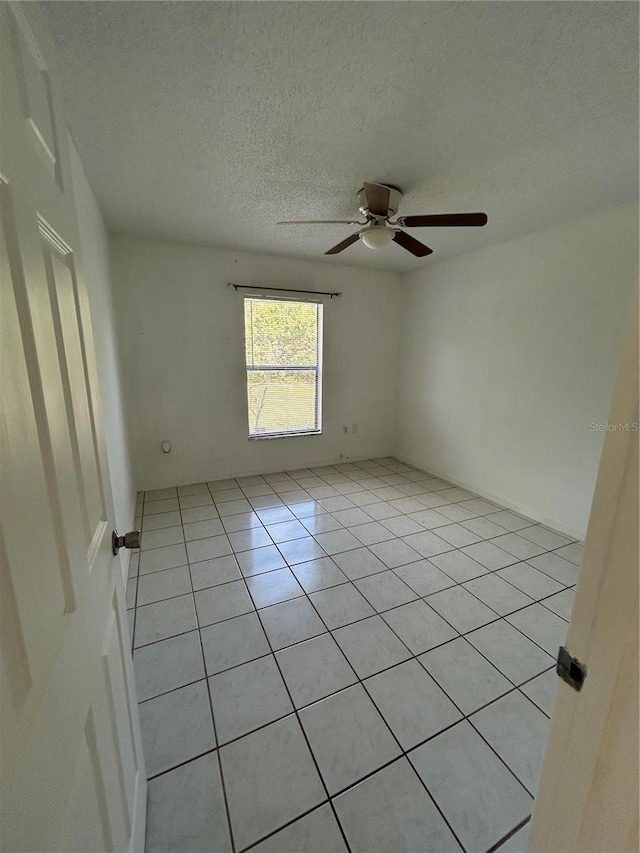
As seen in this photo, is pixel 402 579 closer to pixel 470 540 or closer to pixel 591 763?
pixel 470 540

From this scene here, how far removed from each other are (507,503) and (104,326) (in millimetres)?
3680

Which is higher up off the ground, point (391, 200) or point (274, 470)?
point (391, 200)

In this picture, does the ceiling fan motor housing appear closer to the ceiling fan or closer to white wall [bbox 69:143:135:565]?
the ceiling fan

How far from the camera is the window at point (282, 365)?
12.0 ft

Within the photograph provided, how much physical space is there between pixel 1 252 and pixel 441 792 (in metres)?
1.79

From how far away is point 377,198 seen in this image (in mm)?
1911

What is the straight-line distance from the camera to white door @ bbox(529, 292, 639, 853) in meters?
0.48

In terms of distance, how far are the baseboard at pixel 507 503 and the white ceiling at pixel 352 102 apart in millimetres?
2365

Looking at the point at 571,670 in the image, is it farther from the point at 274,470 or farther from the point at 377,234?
the point at 274,470

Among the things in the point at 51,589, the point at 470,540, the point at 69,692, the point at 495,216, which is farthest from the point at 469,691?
the point at 495,216

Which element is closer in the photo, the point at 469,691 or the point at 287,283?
the point at 469,691

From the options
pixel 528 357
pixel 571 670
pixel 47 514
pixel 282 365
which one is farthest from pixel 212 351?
pixel 571 670

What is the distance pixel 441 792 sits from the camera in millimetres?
1127

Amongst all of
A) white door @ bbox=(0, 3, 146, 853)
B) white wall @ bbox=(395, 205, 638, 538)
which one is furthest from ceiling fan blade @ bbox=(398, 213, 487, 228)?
white door @ bbox=(0, 3, 146, 853)
